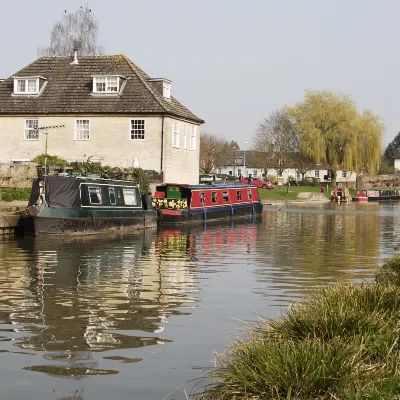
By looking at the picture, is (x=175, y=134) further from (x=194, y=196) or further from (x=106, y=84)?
(x=194, y=196)

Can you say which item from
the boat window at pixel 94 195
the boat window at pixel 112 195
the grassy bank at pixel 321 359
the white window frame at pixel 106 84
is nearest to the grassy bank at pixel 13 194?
the boat window at pixel 112 195

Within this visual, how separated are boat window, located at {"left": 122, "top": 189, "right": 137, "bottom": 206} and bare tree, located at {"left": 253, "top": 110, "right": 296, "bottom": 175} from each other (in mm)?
54689

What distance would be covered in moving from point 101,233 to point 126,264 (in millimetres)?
8971

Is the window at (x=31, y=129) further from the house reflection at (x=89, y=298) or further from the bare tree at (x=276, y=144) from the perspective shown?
the bare tree at (x=276, y=144)

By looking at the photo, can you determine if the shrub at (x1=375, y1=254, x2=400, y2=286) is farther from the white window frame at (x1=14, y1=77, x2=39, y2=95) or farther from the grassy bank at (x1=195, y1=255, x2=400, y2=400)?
the white window frame at (x1=14, y1=77, x2=39, y2=95)

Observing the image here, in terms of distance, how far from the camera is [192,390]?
25.7 feet

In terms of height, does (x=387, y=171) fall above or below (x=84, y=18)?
below

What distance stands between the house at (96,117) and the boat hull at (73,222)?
45.7ft

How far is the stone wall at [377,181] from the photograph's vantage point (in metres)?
94.7

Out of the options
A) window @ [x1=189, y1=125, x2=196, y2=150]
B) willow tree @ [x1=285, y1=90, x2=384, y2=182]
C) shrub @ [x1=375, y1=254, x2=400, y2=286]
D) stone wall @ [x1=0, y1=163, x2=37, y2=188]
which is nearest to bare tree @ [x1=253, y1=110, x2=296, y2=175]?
willow tree @ [x1=285, y1=90, x2=384, y2=182]

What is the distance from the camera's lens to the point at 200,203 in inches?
1507

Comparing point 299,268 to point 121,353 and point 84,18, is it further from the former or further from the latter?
point 84,18

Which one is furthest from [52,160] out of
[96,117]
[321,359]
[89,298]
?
[321,359]

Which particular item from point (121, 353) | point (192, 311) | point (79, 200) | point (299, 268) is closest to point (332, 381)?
point (121, 353)
